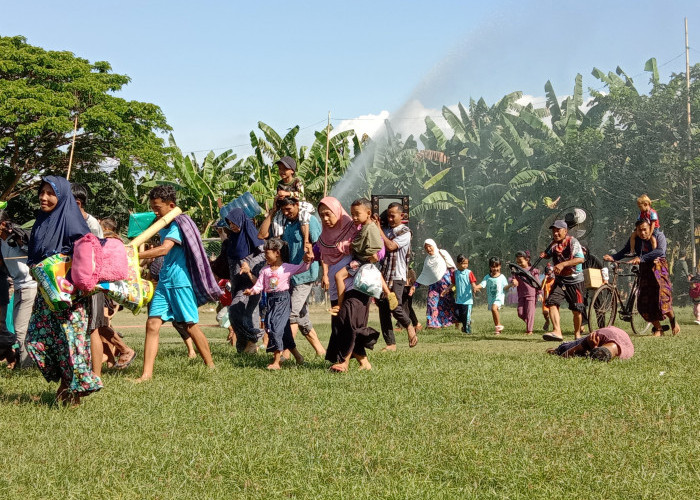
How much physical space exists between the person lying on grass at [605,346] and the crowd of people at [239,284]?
0.6 inches

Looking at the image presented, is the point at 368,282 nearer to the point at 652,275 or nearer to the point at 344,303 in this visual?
the point at 344,303

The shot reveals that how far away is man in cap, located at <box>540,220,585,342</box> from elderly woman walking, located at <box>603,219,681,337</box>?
975mm

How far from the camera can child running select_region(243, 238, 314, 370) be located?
845cm

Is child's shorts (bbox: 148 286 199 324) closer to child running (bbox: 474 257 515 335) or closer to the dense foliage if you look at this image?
child running (bbox: 474 257 515 335)

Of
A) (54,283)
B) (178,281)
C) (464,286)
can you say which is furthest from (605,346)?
(464,286)

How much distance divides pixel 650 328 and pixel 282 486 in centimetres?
1137

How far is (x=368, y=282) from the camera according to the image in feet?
25.4

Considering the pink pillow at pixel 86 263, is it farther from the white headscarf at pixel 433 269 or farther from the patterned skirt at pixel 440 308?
the patterned skirt at pixel 440 308

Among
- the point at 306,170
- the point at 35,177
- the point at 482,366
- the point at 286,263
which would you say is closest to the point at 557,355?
the point at 482,366

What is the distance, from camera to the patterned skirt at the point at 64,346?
577cm

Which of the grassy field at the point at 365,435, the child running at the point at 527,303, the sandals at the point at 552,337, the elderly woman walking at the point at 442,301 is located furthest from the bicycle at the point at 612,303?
the grassy field at the point at 365,435

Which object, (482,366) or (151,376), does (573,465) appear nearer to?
(482,366)

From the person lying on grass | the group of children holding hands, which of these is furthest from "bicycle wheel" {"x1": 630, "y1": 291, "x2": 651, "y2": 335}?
the person lying on grass

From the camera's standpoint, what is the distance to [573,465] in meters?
4.12
